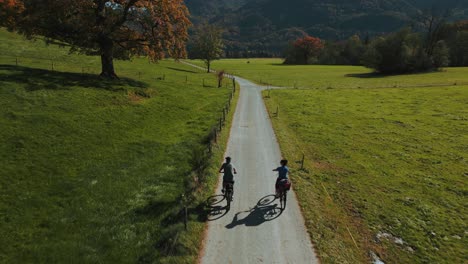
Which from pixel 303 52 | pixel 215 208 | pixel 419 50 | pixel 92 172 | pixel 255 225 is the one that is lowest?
pixel 255 225

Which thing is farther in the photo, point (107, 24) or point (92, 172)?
point (107, 24)

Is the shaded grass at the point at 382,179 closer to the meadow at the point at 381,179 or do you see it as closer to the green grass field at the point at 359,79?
the meadow at the point at 381,179

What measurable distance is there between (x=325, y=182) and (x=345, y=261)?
761 centimetres

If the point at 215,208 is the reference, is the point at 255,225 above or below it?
below

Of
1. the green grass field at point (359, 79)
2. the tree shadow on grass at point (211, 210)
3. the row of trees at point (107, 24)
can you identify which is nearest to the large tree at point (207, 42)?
the green grass field at point (359, 79)

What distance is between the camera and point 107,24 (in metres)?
32.0

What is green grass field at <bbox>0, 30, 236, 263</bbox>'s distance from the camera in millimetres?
11617

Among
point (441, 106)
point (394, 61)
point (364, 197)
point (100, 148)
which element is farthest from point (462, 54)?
point (100, 148)

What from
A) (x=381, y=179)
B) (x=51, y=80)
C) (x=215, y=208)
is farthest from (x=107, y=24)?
(x=381, y=179)

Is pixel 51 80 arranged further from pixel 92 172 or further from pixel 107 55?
pixel 92 172

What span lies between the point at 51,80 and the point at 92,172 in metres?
18.6

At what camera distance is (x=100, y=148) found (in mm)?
20219

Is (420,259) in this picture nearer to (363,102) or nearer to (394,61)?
(363,102)

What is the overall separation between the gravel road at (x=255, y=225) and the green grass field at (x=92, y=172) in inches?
39.5
